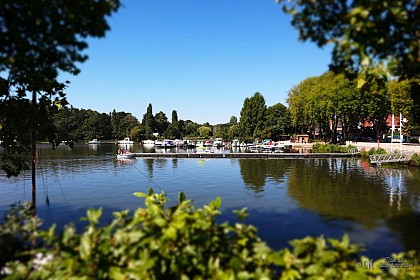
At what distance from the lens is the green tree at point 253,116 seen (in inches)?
4299

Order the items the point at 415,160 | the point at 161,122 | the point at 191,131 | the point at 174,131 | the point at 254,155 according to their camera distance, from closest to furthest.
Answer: the point at 415,160 → the point at 254,155 → the point at 174,131 → the point at 191,131 → the point at 161,122

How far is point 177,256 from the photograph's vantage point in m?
3.78

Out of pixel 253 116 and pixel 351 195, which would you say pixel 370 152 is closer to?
pixel 351 195

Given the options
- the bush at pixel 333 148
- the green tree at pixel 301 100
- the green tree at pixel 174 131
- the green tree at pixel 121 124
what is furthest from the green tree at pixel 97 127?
the bush at pixel 333 148

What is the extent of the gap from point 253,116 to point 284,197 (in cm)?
8951

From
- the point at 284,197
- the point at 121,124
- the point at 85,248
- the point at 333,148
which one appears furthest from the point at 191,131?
the point at 85,248

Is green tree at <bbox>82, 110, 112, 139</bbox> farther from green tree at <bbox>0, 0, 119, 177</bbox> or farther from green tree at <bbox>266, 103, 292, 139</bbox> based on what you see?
green tree at <bbox>0, 0, 119, 177</bbox>

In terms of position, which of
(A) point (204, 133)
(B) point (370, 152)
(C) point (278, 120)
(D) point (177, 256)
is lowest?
(B) point (370, 152)

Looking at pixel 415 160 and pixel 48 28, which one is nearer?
pixel 48 28

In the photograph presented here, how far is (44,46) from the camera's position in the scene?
472 cm

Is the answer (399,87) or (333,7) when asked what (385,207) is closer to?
(333,7)

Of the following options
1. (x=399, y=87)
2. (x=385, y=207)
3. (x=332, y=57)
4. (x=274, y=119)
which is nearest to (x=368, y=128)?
(x=274, y=119)

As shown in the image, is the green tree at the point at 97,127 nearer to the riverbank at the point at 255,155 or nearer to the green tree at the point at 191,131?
the green tree at the point at 191,131

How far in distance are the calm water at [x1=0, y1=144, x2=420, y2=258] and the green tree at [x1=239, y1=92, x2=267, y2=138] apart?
231 feet
